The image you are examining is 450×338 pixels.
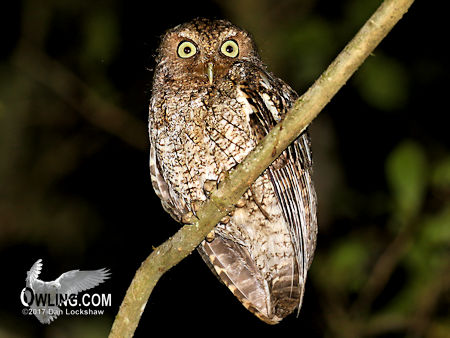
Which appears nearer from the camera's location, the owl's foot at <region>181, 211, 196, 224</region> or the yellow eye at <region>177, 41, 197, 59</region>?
the owl's foot at <region>181, 211, 196, 224</region>

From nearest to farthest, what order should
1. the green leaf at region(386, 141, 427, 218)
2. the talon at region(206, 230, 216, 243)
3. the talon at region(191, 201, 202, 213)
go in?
the talon at region(191, 201, 202, 213), the talon at region(206, 230, 216, 243), the green leaf at region(386, 141, 427, 218)

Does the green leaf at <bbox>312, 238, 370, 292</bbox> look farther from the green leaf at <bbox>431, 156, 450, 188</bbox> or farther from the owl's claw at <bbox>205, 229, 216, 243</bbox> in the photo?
the owl's claw at <bbox>205, 229, 216, 243</bbox>

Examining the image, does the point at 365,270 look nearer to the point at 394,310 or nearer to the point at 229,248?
the point at 394,310

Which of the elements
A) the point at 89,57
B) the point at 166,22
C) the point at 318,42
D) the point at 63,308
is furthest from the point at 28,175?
the point at 318,42

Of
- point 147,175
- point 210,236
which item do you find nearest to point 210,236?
point 210,236

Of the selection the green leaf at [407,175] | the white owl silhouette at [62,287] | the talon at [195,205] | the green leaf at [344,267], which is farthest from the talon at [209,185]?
the green leaf at [344,267]

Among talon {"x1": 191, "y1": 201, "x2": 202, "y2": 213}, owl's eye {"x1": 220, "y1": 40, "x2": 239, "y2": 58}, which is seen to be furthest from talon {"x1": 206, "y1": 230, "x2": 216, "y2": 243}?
owl's eye {"x1": 220, "y1": 40, "x2": 239, "y2": 58}

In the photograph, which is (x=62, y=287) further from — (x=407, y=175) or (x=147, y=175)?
(x=147, y=175)
